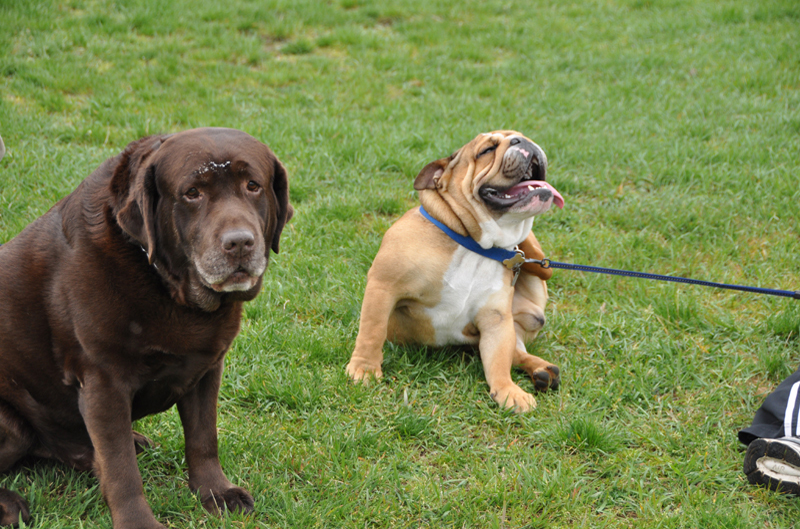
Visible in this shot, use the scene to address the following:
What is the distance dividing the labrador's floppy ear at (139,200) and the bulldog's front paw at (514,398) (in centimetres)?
196

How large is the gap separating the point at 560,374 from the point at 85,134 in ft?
15.3

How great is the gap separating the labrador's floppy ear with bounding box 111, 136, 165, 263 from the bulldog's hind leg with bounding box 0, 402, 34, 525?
2.74 ft

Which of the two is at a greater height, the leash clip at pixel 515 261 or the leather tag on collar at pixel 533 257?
the leash clip at pixel 515 261

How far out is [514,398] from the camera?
11.8ft

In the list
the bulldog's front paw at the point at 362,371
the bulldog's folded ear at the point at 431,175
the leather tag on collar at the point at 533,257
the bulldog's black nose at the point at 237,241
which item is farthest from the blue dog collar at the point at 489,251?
the bulldog's black nose at the point at 237,241

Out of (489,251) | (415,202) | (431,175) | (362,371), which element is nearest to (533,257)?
(489,251)

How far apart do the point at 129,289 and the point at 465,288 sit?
190 centimetres

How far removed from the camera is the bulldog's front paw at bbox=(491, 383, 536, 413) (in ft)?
11.7

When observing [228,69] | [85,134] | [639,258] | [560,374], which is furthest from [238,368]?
[228,69]

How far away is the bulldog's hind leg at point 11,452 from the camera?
256 centimetres

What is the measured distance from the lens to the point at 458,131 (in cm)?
687

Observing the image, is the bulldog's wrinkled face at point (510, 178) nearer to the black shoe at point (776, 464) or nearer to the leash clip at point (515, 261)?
the leash clip at point (515, 261)

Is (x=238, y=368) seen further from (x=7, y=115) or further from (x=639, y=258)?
(x=7, y=115)

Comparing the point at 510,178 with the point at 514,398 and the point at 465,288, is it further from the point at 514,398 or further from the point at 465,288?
the point at 514,398
